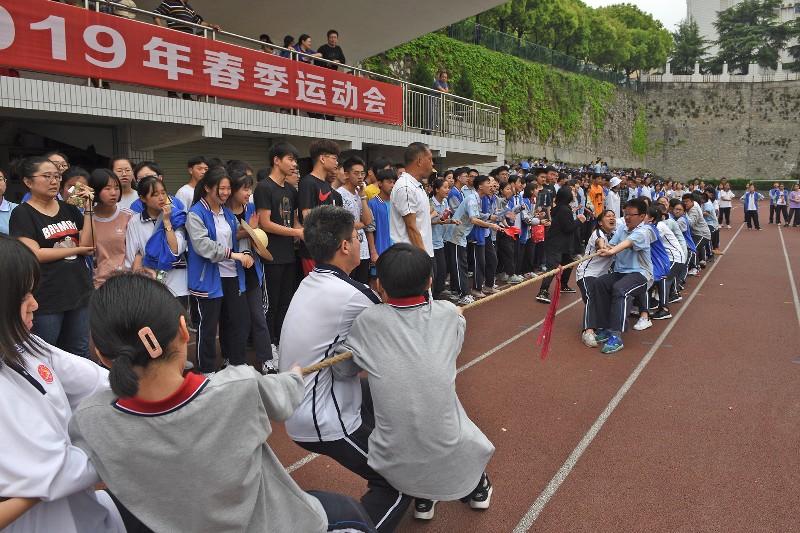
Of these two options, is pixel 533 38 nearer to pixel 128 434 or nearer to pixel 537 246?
pixel 537 246

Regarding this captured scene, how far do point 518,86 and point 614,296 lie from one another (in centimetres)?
2246

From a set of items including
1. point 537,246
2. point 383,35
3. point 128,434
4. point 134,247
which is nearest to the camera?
point 128,434

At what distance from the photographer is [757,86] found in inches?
1699

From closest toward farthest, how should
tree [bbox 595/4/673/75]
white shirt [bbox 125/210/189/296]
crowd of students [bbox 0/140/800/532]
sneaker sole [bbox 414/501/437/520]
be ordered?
crowd of students [bbox 0/140/800/532], sneaker sole [bbox 414/501/437/520], white shirt [bbox 125/210/189/296], tree [bbox 595/4/673/75]

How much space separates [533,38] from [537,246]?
31076 mm

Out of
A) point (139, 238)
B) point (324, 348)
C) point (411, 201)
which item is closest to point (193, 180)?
point (139, 238)

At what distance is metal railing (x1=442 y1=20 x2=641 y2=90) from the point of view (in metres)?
23.5

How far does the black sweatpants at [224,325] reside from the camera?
15.2 ft

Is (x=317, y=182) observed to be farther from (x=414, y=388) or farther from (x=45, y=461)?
(x=45, y=461)

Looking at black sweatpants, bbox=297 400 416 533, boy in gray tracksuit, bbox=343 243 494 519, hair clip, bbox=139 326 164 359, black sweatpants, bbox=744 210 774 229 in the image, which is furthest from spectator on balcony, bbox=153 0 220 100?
black sweatpants, bbox=744 210 774 229

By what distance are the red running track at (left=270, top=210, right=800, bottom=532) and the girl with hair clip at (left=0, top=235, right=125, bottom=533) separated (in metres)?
1.74

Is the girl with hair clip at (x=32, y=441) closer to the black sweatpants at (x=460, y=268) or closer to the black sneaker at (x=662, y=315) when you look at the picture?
the black sweatpants at (x=460, y=268)

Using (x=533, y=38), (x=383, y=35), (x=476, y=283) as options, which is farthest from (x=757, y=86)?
(x=476, y=283)

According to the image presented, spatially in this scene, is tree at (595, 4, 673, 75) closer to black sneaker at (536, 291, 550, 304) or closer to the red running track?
black sneaker at (536, 291, 550, 304)
